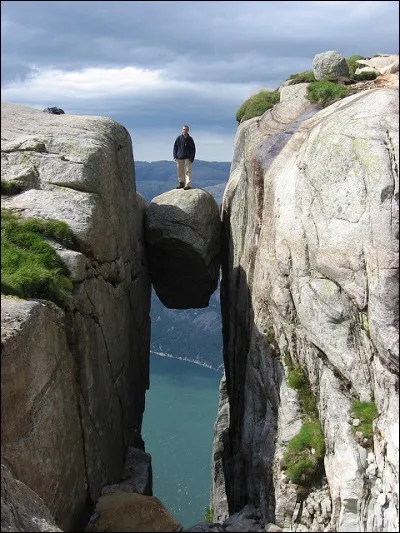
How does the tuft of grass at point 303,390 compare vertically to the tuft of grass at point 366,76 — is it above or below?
below

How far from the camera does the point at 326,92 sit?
21.7 metres

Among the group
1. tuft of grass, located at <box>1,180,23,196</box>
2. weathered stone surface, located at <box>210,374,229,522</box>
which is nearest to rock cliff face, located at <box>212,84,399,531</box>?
weathered stone surface, located at <box>210,374,229,522</box>

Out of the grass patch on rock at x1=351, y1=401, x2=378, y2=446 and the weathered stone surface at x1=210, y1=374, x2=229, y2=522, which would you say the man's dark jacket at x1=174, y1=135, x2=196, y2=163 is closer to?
the weathered stone surface at x1=210, y1=374, x2=229, y2=522

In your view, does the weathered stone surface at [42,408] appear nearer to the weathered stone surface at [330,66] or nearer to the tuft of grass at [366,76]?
the weathered stone surface at [330,66]

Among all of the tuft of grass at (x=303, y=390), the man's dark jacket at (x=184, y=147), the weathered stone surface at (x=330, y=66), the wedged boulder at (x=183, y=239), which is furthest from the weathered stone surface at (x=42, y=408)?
the weathered stone surface at (x=330, y=66)

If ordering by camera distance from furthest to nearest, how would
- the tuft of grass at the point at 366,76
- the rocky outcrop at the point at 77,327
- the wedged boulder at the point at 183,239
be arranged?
1. the wedged boulder at the point at 183,239
2. the tuft of grass at the point at 366,76
3. the rocky outcrop at the point at 77,327

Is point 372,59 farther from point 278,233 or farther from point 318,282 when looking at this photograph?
point 318,282

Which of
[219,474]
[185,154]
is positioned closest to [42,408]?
[219,474]

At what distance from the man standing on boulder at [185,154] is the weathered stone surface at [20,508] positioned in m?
18.0

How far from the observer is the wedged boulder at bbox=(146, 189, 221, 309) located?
2608 centimetres

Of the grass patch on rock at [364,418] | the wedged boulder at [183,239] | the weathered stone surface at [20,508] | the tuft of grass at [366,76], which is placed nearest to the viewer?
the weathered stone surface at [20,508]

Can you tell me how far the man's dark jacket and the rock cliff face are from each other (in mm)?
5167

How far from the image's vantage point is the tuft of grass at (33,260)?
14.2 metres

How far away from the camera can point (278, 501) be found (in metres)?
14.8
